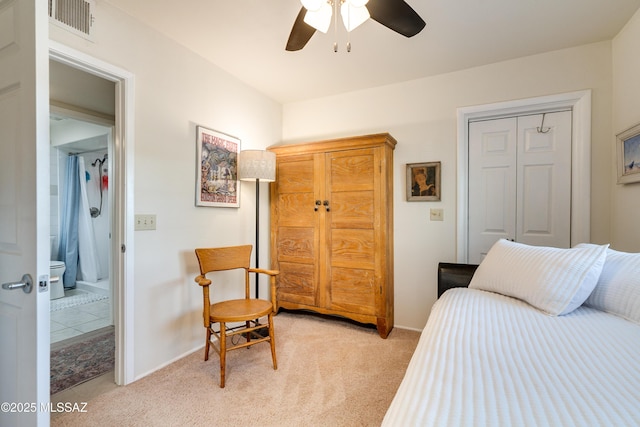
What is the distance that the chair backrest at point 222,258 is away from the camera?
85.0 inches

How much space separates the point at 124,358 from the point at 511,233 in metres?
3.14

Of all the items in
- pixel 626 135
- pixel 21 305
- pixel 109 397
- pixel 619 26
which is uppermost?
pixel 619 26

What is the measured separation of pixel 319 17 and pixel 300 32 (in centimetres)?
19

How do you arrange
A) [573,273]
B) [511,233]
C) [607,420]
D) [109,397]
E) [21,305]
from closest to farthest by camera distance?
[607,420] → [21,305] → [573,273] → [109,397] → [511,233]

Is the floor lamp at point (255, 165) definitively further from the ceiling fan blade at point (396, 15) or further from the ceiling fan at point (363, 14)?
the ceiling fan blade at point (396, 15)

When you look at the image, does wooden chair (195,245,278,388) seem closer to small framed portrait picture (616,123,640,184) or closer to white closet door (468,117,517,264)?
white closet door (468,117,517,264)

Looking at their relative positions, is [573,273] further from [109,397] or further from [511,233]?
[109,397]

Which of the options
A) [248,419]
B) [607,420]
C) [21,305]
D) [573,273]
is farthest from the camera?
[248,419]

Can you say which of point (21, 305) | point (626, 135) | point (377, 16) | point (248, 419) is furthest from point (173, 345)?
point (626, 135)

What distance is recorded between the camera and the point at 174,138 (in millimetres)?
2205

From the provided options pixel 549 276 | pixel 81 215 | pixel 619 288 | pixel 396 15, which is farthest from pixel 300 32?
pixel 81 215

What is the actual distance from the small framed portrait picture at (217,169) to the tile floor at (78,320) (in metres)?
1.81

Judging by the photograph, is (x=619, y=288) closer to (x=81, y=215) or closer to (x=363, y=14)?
(x=363, y=14)

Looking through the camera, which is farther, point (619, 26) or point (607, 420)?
point (619, 26)
